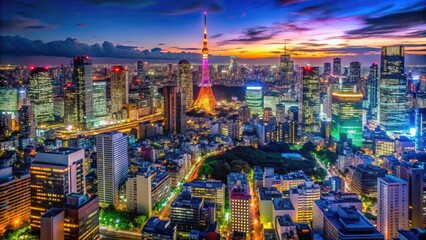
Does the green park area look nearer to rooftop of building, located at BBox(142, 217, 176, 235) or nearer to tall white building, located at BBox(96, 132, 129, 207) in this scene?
tall white building, located at BBox(96, 132, 129, 207)

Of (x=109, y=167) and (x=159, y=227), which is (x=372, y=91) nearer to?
A: (x=109, y=167)

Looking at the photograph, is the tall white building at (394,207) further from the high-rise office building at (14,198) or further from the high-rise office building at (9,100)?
the high-rise office building at (9,100)

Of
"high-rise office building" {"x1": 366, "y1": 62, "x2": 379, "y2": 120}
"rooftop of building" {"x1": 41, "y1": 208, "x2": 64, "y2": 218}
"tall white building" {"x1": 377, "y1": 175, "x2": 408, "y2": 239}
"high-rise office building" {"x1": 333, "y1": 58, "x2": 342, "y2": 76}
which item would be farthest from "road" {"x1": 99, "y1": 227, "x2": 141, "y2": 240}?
"high-rise office building" {"x1": 333, "y1": 58, "x2": 342, "y2": 76}

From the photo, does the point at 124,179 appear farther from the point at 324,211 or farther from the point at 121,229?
the point at 324,211

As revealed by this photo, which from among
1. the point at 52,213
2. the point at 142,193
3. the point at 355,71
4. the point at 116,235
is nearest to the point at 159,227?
the point at 116,235

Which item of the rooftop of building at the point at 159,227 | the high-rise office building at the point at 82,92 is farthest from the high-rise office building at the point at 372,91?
the rooftop of building at the point at 159,227

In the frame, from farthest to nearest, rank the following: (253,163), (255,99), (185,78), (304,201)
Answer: (185,78) < (255,99) < (253,163) < (304,201)
